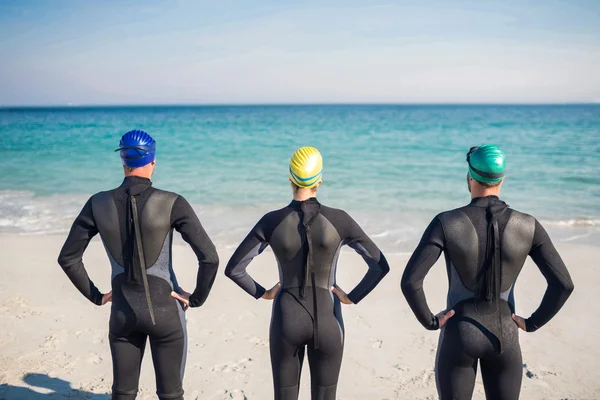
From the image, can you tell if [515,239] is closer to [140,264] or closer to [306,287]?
[306,287]

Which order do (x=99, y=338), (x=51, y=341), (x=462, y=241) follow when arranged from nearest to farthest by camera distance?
(x=462, y=241), (x=51, y=341), (x=99, y=338)

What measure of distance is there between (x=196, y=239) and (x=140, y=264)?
385mm

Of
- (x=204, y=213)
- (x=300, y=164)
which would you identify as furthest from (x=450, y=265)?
(x=204, y=213)

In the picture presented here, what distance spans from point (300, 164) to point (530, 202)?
12.5 m

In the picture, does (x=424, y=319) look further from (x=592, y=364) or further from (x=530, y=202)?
(x=530, y=202)

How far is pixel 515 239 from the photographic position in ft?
10.2

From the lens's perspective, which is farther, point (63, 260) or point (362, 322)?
point (362, 322)

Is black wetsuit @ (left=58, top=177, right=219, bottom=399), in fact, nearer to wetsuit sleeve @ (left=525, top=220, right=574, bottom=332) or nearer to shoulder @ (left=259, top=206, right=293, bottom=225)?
shoulder @ (left=259, top=206, right=293, bottom=225)

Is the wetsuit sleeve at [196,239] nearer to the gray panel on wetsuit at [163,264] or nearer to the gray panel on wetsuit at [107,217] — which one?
the gray panel on wetsuit at [163,264]

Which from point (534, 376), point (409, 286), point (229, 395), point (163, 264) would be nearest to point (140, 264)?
point (163, 264)

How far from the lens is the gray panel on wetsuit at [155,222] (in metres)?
3.31

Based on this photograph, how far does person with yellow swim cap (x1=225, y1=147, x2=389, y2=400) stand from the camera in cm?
337

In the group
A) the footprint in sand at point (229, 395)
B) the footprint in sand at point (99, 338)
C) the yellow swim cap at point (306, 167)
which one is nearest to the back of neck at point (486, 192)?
the yellow swim cap at point (306, 167)

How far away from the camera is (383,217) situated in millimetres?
12195
